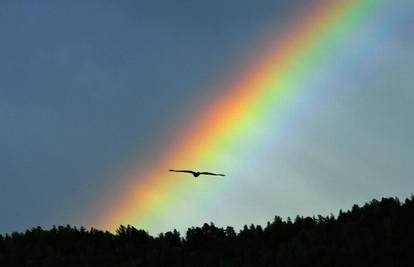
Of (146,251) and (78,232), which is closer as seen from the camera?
(146,251)

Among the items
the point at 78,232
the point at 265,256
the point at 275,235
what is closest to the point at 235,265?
the point at 265,256

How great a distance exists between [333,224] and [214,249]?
24.6 ft

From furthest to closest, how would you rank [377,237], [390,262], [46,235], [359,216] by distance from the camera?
[46,235], [359,216], [377,237], [390,262]

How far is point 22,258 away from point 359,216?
2025 centimetres

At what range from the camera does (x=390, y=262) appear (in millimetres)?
30672

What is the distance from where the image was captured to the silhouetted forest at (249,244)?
105ft

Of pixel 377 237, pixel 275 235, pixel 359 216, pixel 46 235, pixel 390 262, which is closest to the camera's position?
pixel 390 262

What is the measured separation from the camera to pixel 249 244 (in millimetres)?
40812

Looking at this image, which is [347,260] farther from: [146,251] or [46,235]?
[46,235]

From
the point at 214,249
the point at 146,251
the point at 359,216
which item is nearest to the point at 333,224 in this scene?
the point at 359,216

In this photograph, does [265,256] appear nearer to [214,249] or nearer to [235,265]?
[235,265]

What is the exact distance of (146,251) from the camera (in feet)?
141

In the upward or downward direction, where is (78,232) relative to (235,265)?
upward

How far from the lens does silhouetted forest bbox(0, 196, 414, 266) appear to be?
105ft
